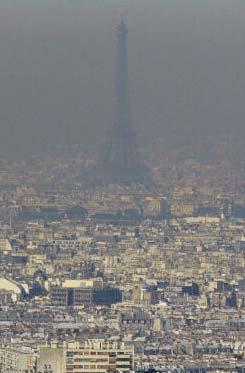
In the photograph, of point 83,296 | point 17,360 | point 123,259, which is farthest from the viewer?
point 123,259

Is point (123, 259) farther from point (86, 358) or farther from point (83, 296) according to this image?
point (86, 358)

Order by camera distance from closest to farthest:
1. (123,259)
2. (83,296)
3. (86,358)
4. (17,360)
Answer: (86,358)
(17,360)
(83,296)
(123,259)

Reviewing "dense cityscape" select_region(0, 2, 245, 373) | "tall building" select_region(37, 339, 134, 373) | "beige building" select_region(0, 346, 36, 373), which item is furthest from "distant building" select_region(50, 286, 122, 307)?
"tall building" select_region(37, 339, 134, 373)

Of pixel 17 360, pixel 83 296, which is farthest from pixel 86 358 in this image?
pixel 83 296

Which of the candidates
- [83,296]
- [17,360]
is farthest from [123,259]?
[17,360]

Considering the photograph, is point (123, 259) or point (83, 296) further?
point (123, 259)

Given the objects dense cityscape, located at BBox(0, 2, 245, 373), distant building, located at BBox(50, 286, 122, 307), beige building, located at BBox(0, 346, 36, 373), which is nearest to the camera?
beige building, located at BBox(0, 346, 36, 373)

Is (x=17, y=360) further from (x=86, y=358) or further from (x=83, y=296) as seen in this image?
(x=83, y=296)

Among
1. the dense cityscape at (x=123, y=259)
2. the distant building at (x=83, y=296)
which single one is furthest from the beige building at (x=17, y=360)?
the distant building at (x=83, y=296)

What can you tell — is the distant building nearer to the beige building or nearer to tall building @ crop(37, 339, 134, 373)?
the beige building

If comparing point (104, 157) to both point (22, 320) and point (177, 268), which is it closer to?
point (177, 268)

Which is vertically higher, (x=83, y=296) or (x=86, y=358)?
(x=83, y=296)
